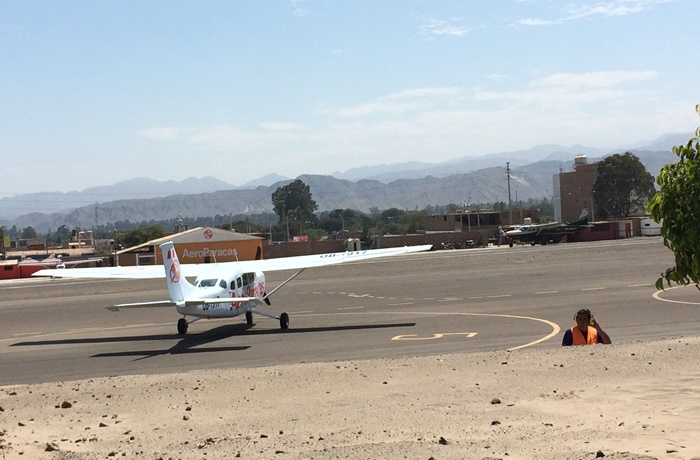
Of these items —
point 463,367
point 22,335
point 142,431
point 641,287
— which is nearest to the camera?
point 142,431

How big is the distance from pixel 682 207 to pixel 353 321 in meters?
20.5

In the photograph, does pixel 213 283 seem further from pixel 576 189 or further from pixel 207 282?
pixel 576 189

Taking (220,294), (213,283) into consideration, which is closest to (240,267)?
(213,283)

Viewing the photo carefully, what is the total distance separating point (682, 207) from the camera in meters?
7.73

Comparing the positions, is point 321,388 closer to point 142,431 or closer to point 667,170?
point 142,431

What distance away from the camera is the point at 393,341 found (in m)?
21.7

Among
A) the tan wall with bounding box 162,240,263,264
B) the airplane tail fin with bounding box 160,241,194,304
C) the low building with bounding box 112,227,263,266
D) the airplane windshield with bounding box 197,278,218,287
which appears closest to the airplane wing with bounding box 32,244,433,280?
the airplane windshield with bounding box 197,278,218,287

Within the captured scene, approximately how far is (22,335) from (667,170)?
27.0 metres

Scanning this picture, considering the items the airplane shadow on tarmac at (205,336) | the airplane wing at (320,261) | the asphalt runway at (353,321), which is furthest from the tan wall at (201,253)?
the airplane shadow on tarmac at (205,336)

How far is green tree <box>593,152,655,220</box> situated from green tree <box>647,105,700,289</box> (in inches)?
5328

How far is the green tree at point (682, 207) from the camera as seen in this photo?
7.60 meters

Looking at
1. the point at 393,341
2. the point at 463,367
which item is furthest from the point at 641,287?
the point at 463,367

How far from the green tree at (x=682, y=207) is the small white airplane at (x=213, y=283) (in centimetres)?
1764

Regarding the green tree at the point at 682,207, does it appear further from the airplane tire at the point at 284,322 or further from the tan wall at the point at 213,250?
the tan wall at the point at 213,250
